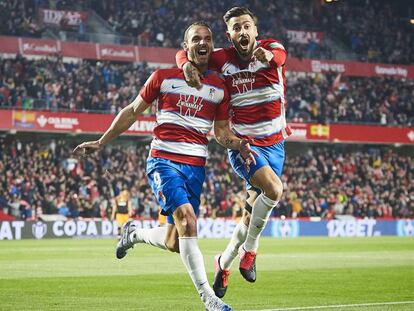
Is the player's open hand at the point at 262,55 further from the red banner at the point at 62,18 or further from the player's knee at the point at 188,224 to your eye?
the red banner at the point at 62,18

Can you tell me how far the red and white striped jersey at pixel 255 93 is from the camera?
951 cm

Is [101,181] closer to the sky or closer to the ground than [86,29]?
closer to the ground

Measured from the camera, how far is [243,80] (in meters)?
9.54

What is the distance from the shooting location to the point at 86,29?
41844 mm

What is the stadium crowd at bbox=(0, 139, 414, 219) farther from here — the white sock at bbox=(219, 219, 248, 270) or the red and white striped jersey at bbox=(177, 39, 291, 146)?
the red and white striped jersey at bbox=(177, 39, 291, 146)

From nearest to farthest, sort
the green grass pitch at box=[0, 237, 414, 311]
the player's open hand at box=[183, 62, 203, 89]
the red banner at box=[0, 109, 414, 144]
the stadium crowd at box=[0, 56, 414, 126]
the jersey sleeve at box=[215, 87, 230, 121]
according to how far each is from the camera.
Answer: the player's open hand at box=[183, 62, 203, 89]
the jersey sleeve at box=[215, 87, 230, 121]
the green grass pitch at box=[0, 237, 414, 311]
the red banner at box=[0, 109, 414, 144]
the stadium crowd at box=[0, 56, 414, 126]

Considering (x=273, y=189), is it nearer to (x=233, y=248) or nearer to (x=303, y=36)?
(x=233, y=248)

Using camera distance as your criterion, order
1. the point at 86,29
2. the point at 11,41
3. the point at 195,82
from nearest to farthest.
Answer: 1. the point at 195,82
2. the point at 11,41
3. the point at 86,29

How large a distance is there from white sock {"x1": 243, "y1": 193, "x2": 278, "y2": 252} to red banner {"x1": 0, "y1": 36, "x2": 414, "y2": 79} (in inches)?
1170

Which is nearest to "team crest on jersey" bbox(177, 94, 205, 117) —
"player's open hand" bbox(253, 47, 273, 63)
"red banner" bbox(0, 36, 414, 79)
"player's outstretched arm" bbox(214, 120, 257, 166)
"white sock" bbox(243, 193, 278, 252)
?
"player's outstretched arm" bbox(214, 120, 257, 166)

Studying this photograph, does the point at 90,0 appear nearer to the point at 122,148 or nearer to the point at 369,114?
the point at 122,148

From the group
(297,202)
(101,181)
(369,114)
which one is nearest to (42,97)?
(101,181)

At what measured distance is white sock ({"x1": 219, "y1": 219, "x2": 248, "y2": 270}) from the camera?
9.86m

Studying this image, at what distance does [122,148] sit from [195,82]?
31.6m
